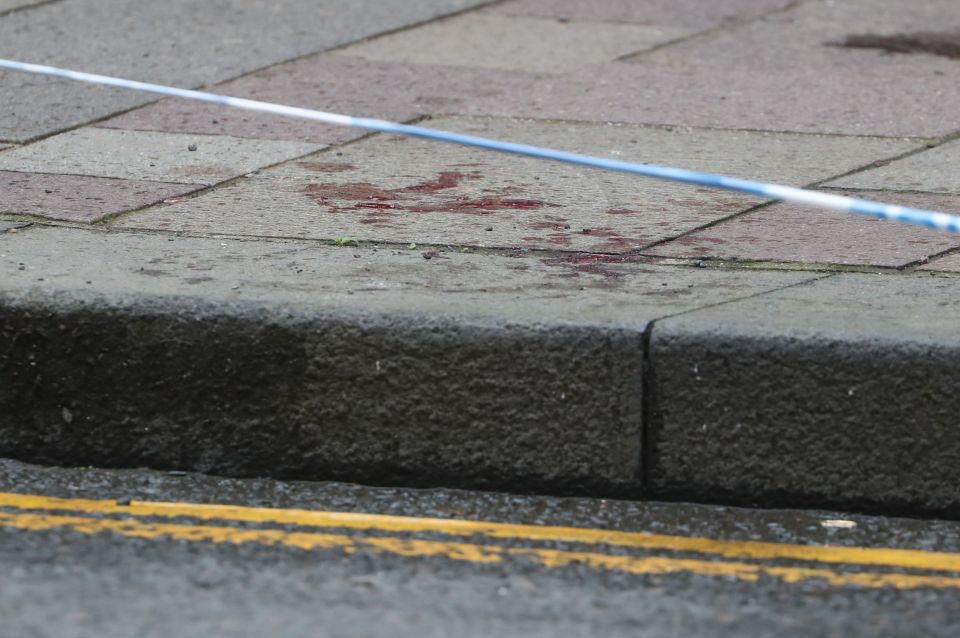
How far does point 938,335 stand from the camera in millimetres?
3717

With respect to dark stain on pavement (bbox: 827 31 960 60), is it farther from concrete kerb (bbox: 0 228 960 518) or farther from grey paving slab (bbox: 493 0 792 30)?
concrete kerb (bbox: 0 228 960 518)

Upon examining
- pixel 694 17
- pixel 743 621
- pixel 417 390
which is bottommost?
pixel 743 621

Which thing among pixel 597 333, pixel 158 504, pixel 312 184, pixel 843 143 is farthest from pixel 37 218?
pixel 843 143

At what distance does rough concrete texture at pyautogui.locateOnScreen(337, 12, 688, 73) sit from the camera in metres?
7.72

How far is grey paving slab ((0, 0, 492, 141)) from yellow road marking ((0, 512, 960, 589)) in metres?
2.77

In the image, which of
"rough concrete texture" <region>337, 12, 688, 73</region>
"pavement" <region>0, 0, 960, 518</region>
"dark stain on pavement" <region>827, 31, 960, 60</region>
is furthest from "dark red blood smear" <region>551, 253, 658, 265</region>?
"dark stain on pavement" <region>827, 31, 960, 60</region>

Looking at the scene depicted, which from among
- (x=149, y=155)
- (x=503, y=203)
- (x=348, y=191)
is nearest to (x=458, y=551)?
(x=503, y=203)

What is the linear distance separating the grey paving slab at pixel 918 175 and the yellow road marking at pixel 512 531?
2173mm

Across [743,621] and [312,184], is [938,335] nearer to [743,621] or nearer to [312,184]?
[743,621]

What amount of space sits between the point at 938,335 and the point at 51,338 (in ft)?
6.35

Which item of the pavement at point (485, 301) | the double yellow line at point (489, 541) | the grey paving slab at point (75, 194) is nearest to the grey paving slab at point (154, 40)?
the pavement at point (485, 301)

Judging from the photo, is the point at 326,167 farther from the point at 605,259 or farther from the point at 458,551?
the point at 458,551

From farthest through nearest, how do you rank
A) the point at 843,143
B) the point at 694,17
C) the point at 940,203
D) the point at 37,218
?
1. the point at 694,17
2. the point at 843,143
3. the point at 940,203
4. the point at 37,218

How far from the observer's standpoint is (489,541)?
11.8 ft
